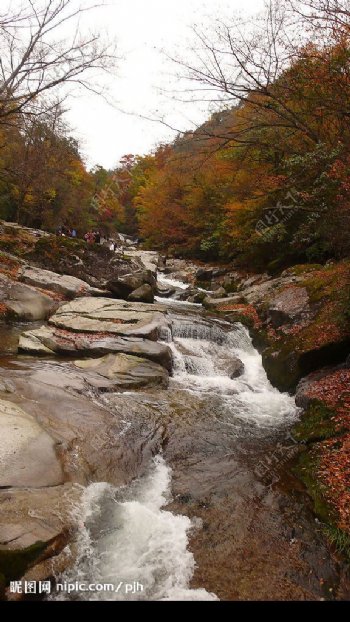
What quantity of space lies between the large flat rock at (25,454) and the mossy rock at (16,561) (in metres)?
0.89

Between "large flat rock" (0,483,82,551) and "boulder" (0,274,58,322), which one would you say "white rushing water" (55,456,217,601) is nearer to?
"large flat rock" (0,483,82,551)

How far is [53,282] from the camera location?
48.8 ft

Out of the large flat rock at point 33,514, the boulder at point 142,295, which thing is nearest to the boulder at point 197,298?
the boulder at point 142,295

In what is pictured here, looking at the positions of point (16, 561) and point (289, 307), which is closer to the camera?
point (16, 561)

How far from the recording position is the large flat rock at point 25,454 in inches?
173

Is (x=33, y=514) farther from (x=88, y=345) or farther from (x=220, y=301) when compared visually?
(x=220, y=301)

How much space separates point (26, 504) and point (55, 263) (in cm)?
1465

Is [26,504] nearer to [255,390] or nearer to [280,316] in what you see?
[255,390]

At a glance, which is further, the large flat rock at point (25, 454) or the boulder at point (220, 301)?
the boulder at point (220, 301)

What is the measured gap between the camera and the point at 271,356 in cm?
1036

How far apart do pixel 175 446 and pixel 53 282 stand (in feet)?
34.3

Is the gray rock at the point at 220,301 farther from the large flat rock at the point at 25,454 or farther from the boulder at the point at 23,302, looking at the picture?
the large flat rock at the point at 25,454

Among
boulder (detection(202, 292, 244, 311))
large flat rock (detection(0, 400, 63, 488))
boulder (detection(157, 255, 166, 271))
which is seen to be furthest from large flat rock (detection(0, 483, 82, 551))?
boulder (detection(157, 255, 166, 271))

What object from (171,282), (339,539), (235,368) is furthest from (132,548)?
(171,282)
